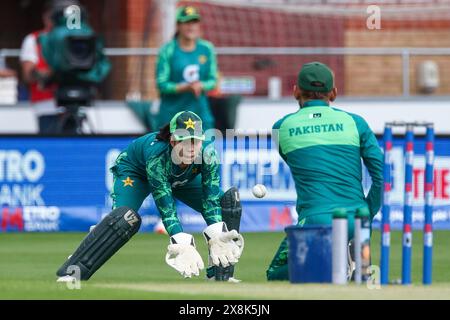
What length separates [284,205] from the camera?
18375 mm

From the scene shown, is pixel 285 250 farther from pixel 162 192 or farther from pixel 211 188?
pixel 162 192

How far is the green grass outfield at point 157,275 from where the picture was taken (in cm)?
926

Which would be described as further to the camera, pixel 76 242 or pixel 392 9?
pixel 392 9

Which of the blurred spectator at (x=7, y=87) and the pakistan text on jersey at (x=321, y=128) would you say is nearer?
the pakistan text on jersey at (x=321, y=128)

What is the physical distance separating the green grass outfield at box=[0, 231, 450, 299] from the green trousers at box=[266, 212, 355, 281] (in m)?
0.23

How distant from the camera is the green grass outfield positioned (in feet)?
30.4

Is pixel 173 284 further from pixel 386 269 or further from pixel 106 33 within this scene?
pixel 106 33

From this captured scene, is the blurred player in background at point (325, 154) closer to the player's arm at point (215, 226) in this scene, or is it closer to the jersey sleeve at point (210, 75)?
the player's arm at point (215, 226)

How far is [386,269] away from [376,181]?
0.90 meters

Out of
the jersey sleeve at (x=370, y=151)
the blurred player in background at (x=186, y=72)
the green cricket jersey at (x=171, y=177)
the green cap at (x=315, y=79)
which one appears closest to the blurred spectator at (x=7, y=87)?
the blurred player in background at (x=186, y=72)

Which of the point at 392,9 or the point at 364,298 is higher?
the point at 392,9

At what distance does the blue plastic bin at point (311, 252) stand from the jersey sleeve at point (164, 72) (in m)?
8.20

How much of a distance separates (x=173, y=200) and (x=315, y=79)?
51.6 inches

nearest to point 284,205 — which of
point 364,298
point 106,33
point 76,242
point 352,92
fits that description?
point 76,242
